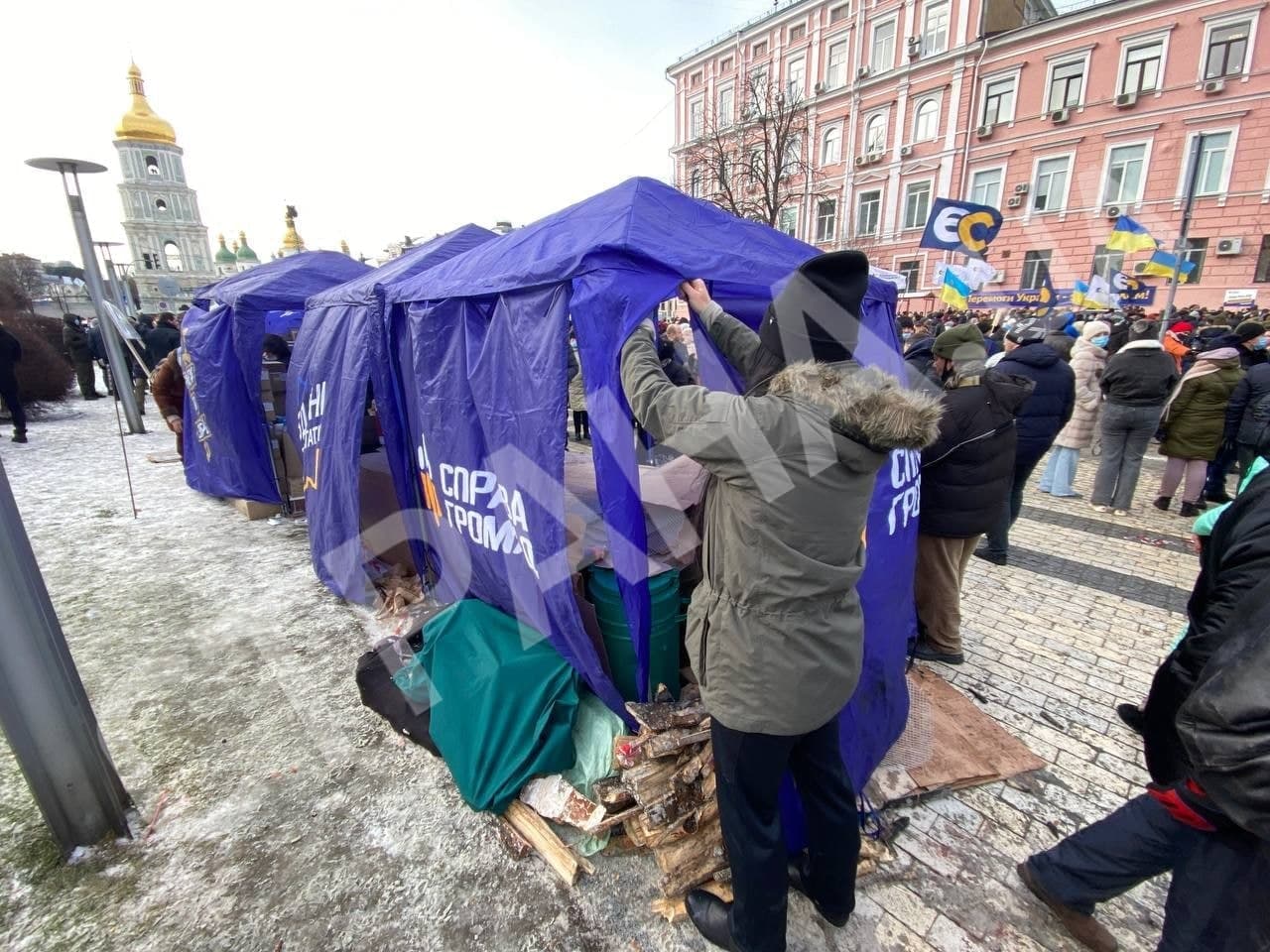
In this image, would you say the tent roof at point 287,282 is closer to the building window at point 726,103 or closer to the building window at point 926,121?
the building window at point 926,121

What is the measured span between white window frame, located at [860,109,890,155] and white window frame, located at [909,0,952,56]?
2.44 m

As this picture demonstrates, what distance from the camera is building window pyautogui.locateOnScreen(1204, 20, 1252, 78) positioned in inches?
674

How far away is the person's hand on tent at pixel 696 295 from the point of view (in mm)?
2100

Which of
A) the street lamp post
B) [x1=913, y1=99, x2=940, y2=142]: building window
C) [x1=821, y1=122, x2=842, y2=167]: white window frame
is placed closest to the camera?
the street lamp post

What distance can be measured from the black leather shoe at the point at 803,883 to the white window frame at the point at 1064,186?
25.6 metres

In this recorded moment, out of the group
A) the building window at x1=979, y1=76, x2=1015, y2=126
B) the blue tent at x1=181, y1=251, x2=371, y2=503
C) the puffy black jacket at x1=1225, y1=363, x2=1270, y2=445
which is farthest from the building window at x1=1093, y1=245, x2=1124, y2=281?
the blue tent at x1=181, y1=251, x2=371, y2=503

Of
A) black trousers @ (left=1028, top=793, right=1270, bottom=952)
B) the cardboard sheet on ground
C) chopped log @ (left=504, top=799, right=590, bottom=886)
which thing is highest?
black trousers @ (left=1028, top=793, right=1270, bottom=952)

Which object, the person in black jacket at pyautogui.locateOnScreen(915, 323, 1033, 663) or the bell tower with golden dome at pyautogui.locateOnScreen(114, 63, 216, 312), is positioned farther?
the bell tower with golden dome at pyautogui.locateOnScreen(114, 63, 216, 312)

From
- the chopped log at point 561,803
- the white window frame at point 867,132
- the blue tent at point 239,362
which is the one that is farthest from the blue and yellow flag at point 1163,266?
the white window frame at point 867,132

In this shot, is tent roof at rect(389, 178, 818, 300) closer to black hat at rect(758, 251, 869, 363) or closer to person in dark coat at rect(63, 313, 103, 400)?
black hat at rect(758, 251, 869, 363)

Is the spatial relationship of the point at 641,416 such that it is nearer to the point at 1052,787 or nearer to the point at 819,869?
the point at 819,869

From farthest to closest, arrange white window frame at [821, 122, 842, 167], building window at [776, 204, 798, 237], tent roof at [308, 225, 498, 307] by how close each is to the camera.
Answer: building window at [776, 204, 798, 237] → white window frame at [821, 122, 842, 167] → tent roof at [308, 225, 498, 307]

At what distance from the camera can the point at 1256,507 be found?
1306mm

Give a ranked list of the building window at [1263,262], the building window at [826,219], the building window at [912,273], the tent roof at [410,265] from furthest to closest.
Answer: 1. the building window at [826,219]
2. the building window at [912,273]
3. the building window at [1263,262]
4. the tent roof at [410,265]
